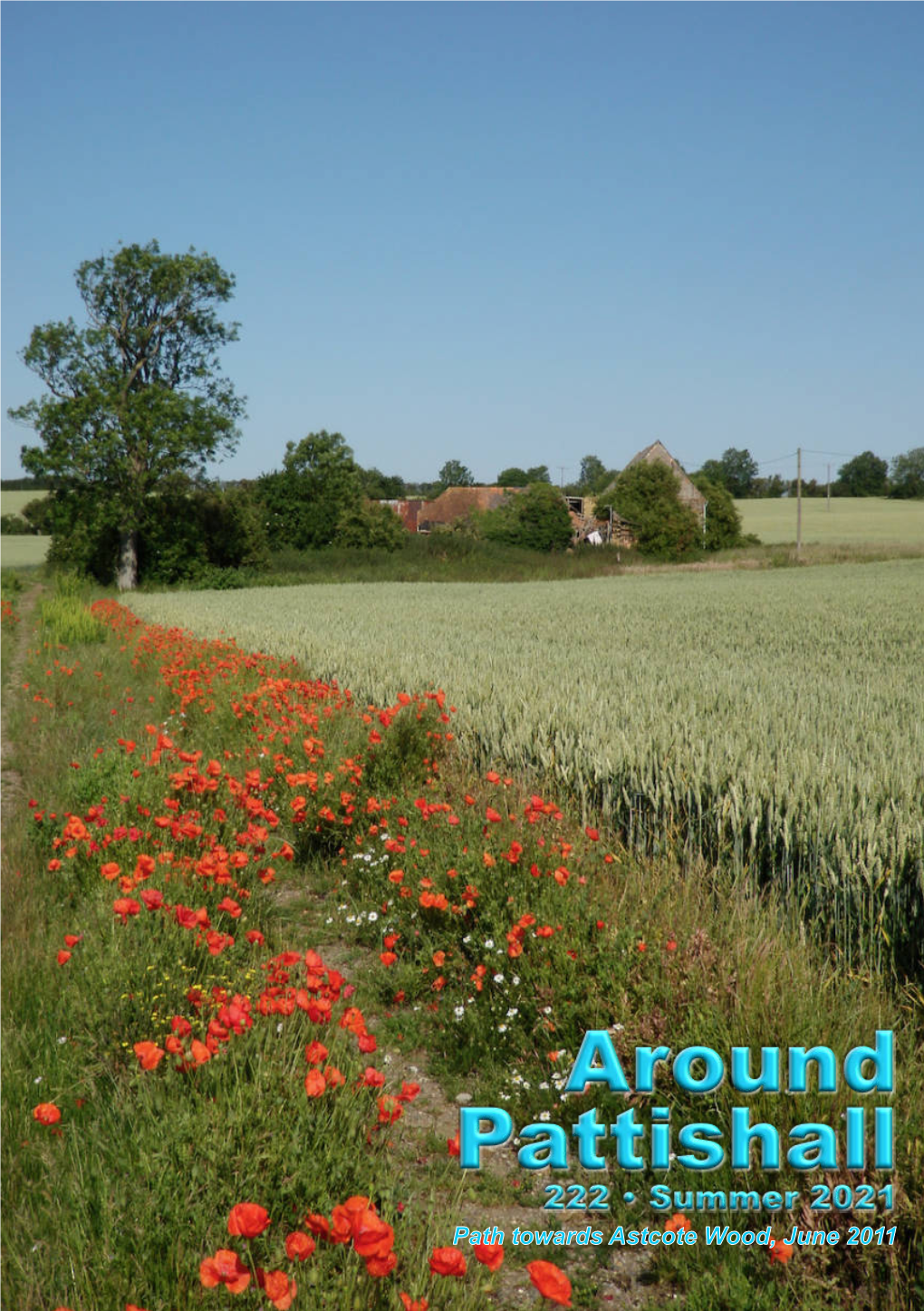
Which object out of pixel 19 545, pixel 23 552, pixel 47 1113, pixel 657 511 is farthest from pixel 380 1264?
pixel 19 545

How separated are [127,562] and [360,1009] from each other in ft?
127

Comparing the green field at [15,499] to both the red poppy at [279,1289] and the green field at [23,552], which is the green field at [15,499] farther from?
the red poppy at [279,1289]

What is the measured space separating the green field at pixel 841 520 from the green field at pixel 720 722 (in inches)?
1880

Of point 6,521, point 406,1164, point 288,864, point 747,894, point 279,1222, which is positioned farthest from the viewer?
point 6,521

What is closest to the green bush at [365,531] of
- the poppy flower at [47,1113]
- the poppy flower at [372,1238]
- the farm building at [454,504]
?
the farm building at [454,504]

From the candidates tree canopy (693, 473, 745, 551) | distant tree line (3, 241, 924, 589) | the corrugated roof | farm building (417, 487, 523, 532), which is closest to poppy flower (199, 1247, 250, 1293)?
distant tree line (3, 241, 924, 589)

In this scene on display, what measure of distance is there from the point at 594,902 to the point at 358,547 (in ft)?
162

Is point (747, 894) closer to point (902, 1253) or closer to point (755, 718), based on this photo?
point (902, 1253)

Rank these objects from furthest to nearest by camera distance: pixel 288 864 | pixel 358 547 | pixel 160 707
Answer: pixel 358 547 < pixel 160 707 < pixel 288 864

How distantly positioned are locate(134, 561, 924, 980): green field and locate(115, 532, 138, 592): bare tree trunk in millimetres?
24564

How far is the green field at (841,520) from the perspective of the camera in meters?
69.1

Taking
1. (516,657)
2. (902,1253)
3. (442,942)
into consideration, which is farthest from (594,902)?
(516,657)

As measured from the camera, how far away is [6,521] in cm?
→ 7394

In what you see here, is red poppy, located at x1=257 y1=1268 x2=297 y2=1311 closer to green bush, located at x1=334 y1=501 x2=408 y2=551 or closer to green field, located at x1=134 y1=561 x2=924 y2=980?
green field, located at x1=134 y1=561 x2=924 y2=980
